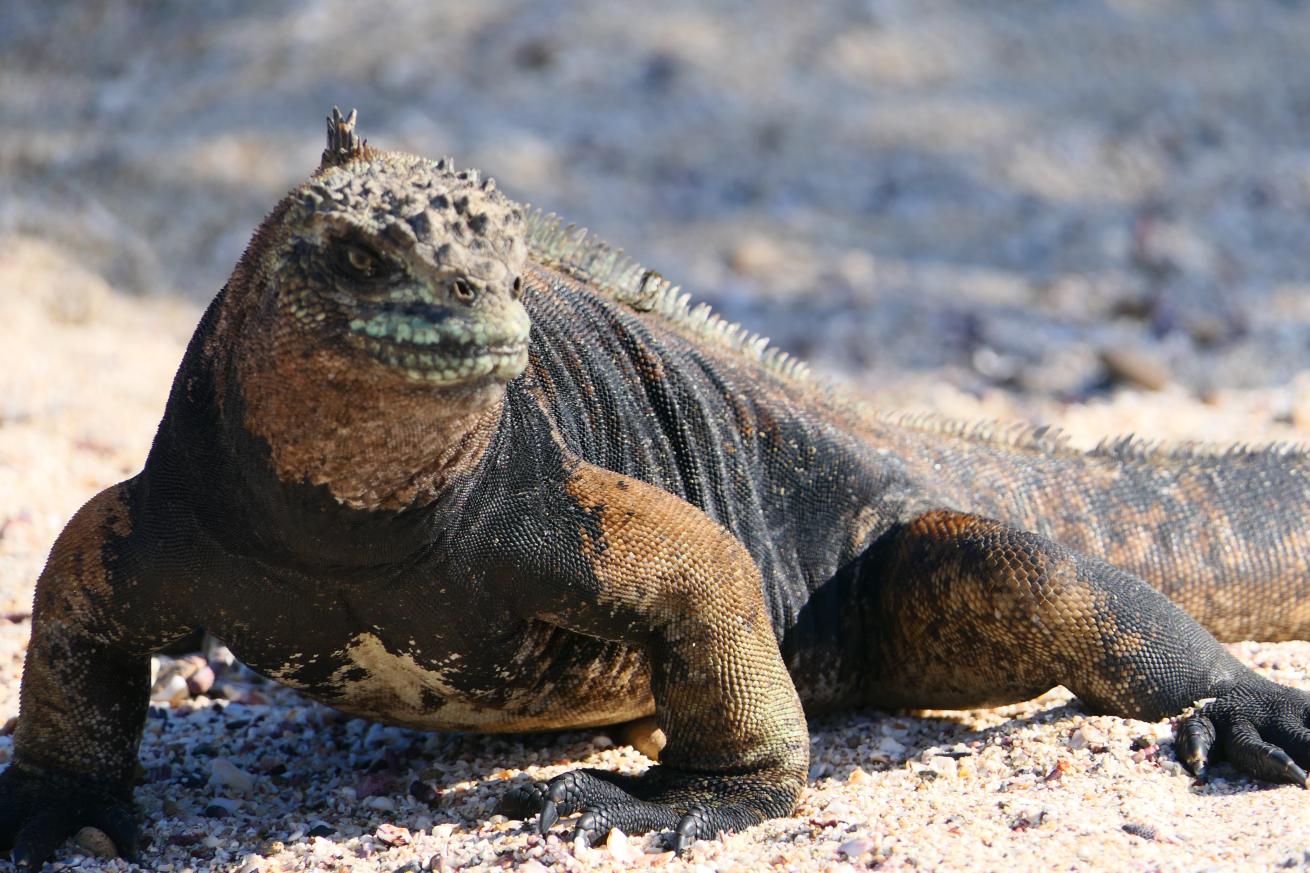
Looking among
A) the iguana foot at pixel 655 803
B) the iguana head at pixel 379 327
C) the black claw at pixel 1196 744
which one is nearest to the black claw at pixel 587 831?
the iguana foot at pixel 655 803

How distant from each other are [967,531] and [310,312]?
2.12m

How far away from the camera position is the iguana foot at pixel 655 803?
3732 millimetres

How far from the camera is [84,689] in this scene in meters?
3.98

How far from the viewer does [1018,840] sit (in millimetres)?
3543

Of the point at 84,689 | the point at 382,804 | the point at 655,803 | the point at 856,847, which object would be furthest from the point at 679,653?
the point at 84,689

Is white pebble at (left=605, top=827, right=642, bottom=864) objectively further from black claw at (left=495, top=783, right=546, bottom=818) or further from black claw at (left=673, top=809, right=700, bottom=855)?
black claw at (left=495, top=783, right=546, bottom=818)

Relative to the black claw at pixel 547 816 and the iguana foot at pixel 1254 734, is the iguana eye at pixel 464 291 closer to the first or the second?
the black claw at pixel 547 816

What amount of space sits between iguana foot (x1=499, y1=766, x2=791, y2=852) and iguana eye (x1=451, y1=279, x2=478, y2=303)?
4.31 ft

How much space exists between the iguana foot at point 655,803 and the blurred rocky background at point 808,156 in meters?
4.85

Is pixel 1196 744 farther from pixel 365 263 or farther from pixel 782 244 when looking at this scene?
pixel 782 244

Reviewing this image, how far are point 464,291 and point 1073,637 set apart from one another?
2.11 meters

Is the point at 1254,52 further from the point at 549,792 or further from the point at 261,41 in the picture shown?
the point at 549,792

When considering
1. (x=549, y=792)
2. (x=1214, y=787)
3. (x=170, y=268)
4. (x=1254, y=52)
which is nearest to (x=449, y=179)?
(x=549, y=792)

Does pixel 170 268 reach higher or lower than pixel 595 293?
higher
